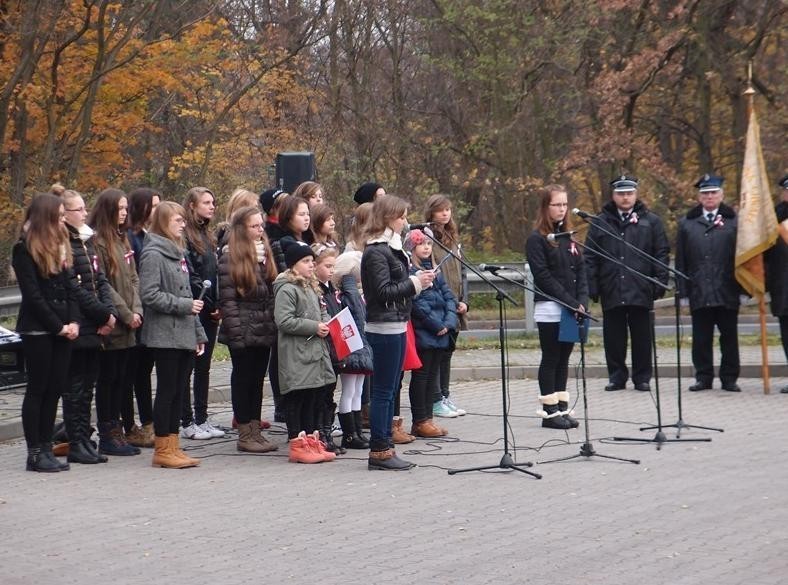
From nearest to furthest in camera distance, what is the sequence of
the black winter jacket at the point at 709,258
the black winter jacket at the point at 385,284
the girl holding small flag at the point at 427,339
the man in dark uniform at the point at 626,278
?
the black winter jacket at the point at 385,284, the girl holding small flag at the point at 427,339, the man in dark uniform at the point at 626,278, the black winter jacket at the point at 709,258

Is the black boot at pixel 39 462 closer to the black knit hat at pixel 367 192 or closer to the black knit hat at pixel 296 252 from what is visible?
the black knit hat at pixel 296 252

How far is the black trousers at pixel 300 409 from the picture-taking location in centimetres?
1059

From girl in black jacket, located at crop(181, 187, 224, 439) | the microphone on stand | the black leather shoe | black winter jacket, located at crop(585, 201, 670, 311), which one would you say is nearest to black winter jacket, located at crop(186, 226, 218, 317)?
girl in black jacket, located at crop(181, 187, 224, 439)

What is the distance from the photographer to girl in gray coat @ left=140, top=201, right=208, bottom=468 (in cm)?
1030

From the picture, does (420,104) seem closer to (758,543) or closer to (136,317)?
(136,317)

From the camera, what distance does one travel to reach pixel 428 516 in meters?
8.47

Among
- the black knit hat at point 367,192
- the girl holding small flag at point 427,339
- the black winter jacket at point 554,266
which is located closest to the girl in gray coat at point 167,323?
the girl holding small flag at point 427,339

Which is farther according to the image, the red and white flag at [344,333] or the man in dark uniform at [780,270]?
the man in dark uniform at [780,270]

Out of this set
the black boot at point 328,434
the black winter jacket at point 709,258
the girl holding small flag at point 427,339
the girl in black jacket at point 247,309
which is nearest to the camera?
the girl in black jacket at point 247,309

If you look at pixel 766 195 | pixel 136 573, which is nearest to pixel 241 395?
pixel 136 573

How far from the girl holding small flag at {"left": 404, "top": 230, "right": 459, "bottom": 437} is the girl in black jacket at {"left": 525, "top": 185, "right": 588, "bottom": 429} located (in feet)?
2.61

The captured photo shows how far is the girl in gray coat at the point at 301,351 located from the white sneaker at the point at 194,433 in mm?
1319

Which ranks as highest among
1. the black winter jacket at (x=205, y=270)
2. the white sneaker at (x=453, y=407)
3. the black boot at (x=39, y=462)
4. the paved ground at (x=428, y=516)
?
the black winter jacket at (x=205, y=270)

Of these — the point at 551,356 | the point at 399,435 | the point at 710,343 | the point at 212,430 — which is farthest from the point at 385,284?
the point at 710,343
